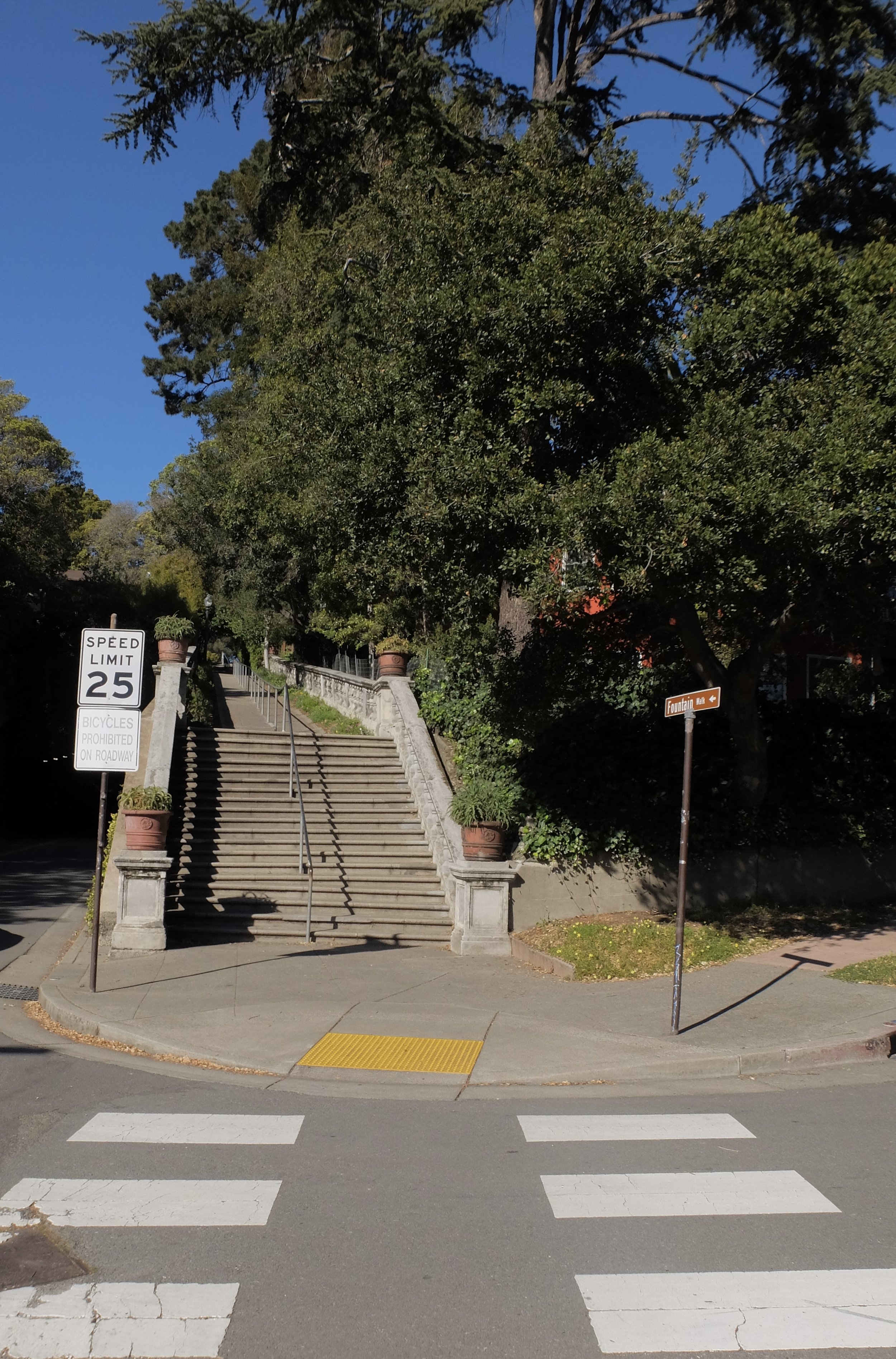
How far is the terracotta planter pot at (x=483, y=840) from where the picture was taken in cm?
1250

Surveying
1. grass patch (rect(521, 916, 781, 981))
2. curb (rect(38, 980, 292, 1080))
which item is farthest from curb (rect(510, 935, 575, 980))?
curb (rect(38, 980, 292, 1080))

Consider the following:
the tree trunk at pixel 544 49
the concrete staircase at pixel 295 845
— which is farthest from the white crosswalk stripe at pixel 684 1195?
the tree trunk at pixel 544 49

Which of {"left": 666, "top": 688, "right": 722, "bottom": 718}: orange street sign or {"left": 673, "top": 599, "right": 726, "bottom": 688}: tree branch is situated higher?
{"left": 673, "top": 599, "right": 726, "bottom": 688}: tree branch

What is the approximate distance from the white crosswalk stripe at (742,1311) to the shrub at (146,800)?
898cm

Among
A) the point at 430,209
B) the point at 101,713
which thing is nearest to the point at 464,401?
the point at 430,209

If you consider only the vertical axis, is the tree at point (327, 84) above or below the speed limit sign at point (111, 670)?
above

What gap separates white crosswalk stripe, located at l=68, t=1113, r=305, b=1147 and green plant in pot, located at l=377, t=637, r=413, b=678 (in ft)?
43.3

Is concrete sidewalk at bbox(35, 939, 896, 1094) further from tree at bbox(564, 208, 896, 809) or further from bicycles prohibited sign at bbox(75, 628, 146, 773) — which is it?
tree at bbox(564, 208, 896, 809)

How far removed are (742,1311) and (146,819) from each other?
9.32 meters

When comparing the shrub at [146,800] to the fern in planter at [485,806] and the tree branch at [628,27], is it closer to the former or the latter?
the fern in planter at [485,806]

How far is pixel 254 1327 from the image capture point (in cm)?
399

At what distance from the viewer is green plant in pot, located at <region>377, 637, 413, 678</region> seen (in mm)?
19656

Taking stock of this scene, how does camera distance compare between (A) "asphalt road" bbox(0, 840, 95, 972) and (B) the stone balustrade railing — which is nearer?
(B) the stone balustrade railing

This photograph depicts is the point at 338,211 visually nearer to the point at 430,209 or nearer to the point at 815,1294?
the point at 430,209
